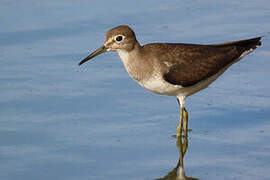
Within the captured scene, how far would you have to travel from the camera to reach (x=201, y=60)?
34.9 ft

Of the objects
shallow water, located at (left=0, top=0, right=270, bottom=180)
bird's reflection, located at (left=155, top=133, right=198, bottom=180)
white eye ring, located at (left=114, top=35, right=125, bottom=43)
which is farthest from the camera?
white eye ring, located at (left=114, top=35, right=125, bottom=43)

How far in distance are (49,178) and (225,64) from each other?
3.59 metres

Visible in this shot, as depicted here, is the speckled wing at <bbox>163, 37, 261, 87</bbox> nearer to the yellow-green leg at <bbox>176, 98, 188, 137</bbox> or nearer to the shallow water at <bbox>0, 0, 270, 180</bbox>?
the yellow-green leg at <bbox>176, 98, 188, 137</bbox>

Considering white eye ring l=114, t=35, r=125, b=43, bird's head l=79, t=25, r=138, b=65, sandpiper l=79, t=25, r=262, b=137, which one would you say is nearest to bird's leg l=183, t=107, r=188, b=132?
sandpiper l=79, t=25, r=262, b=137

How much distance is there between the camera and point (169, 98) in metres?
11.4

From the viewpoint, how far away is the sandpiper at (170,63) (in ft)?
33.3

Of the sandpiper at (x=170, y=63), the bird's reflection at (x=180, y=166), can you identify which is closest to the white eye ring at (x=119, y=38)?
the sandpiper at (x=170, y=63)

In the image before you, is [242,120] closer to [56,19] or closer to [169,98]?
[169,98]

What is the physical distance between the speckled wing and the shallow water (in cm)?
54

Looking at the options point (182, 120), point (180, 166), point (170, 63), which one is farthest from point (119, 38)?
point (180, 166)

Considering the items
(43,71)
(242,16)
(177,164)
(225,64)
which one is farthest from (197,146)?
(242,16)

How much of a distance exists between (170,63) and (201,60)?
57 centimetres

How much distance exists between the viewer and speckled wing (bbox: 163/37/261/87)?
33.8 ft

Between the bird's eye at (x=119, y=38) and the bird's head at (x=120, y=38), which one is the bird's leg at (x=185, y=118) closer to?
the bird's head at (x=120, y=38)
